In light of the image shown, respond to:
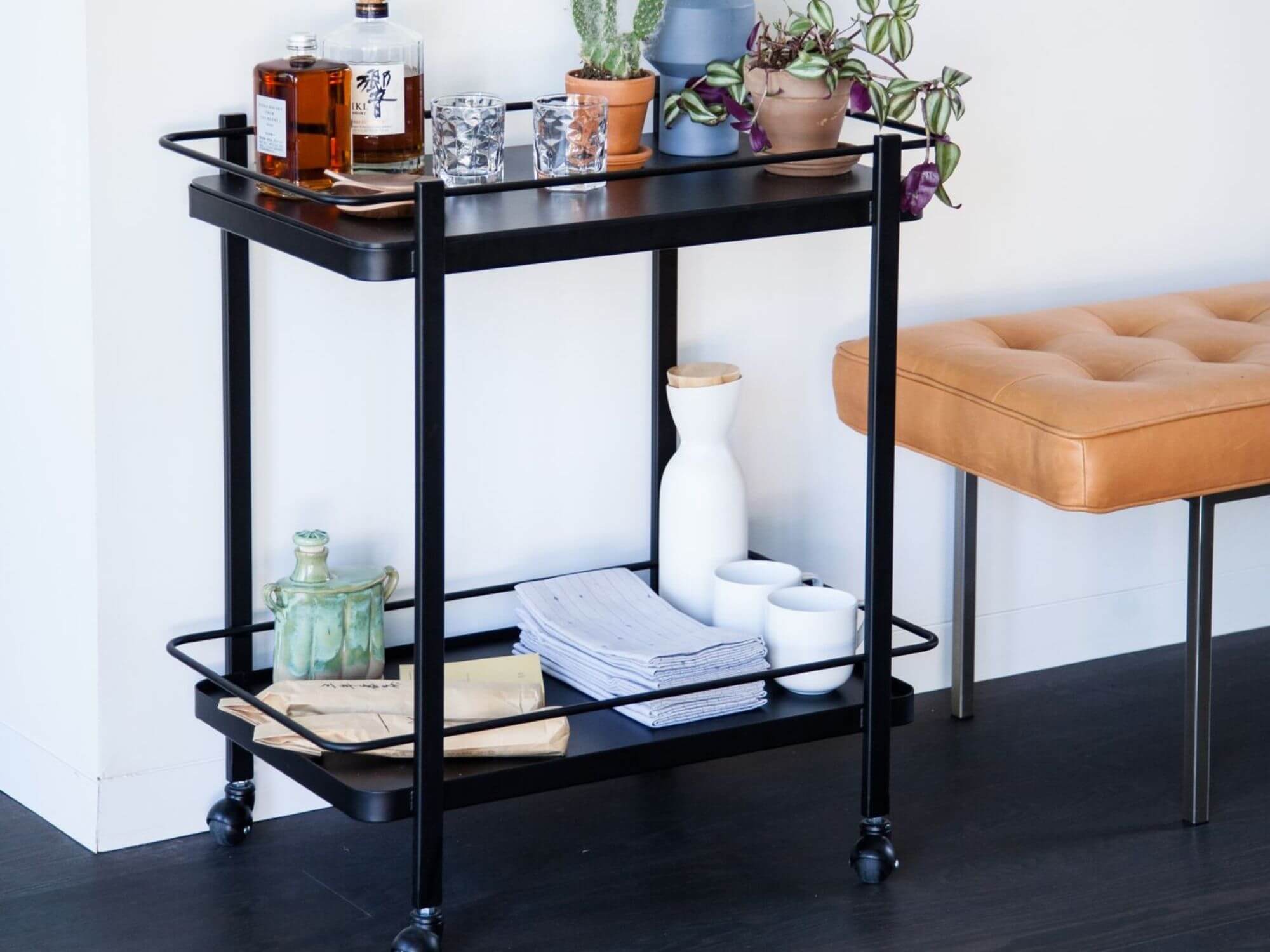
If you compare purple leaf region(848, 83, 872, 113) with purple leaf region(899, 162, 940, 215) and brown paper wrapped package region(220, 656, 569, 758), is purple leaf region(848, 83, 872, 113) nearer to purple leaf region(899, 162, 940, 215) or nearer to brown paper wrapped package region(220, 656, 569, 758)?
purple leaf region(899, 162, 940, 215)

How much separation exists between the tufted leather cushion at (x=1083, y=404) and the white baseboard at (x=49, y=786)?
99 cm

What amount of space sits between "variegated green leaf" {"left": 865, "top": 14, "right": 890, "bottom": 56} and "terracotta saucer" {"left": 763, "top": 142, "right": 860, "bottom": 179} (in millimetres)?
109

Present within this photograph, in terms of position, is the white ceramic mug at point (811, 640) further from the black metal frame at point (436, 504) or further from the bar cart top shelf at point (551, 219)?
the bar cart top shelf at point (551, 219)

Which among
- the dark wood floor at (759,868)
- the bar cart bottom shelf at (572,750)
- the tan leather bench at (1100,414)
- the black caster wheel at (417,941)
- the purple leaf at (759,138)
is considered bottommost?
the dark wood floor at (759,868)

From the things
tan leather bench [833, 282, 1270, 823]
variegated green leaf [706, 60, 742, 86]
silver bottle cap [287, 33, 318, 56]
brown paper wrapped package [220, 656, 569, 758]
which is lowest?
brown paper wrapped package [220, 656, 569, 758]

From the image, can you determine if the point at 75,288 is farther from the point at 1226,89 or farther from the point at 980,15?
the point at 1226,89

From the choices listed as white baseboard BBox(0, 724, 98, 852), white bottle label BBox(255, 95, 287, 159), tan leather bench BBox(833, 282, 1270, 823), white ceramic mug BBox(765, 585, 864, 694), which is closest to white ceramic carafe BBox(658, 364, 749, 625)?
white ceramic mug BBox(765, 585, 864, 694)

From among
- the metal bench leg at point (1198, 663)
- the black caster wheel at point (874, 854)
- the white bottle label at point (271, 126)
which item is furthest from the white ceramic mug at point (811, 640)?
the white bottle label at point (271, 126)

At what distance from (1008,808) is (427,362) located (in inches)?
36.7

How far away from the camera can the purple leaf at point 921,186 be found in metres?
1.89

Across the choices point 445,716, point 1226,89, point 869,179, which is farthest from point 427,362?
point 1226,89

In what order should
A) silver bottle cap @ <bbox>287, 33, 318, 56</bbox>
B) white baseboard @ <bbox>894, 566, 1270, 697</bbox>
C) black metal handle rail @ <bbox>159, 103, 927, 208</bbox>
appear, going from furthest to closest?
white baseboard @ <bbox>894, 566, 1270, 697</bbox> → silver bottle cap @ <bbox>287, 33, 318, 56</bbox> → black metal handle rail @ <bbox>159, 103, 927, 208</bbox>

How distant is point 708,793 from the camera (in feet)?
7.11

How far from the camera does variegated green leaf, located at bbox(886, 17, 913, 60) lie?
6.23 feet
